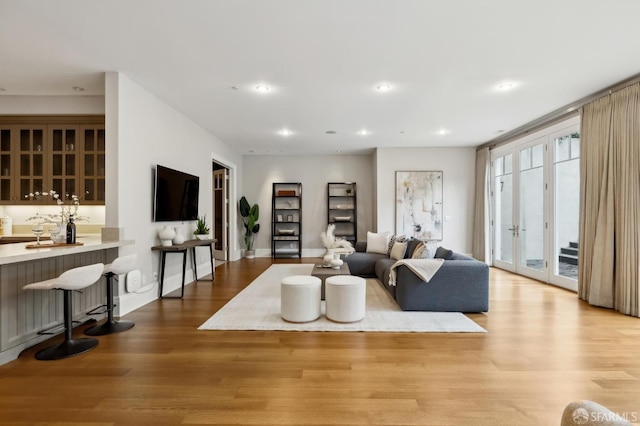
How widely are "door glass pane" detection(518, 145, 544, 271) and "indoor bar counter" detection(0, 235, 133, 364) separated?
6500 millimetres

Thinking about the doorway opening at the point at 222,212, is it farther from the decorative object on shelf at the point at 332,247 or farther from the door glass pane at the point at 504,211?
the door glass pane at the point at 504,211

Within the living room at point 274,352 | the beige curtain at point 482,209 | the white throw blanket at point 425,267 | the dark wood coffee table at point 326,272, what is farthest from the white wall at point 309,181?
the white throw blanket at point 425,267

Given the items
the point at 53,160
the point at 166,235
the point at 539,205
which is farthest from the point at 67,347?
the point at 539,205

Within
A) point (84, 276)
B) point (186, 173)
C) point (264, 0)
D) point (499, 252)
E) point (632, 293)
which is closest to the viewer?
point (264, 0)

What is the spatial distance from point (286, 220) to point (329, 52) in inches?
232

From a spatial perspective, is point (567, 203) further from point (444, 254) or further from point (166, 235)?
point (166, 235)

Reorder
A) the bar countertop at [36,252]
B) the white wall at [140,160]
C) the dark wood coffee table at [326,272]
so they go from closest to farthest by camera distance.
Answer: the bar countertop at [36,252]
the white wall at [140,160]
the dark wood coffee table at [326,272]

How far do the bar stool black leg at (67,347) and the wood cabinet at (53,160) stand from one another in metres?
2.31

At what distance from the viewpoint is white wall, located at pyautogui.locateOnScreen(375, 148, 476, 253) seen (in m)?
7.63

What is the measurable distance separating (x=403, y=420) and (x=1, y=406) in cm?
250

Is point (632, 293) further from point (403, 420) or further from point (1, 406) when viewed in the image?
point (1, 406)

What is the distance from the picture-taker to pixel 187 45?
304 centimetres

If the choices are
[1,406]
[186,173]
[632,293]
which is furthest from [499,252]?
[1,406]

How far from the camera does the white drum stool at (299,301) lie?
338cm
